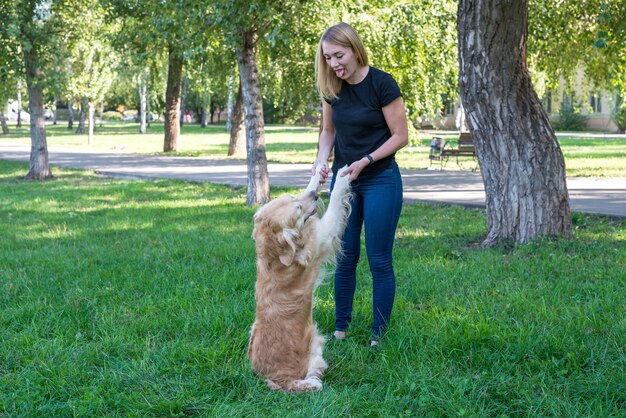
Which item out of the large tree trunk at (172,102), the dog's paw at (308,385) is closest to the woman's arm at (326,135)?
the dog's paw at (308,385)

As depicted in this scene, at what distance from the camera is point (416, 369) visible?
13.7ft

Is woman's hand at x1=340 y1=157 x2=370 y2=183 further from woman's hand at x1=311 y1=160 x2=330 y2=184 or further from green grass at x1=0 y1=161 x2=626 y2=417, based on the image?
green grass at x1=0 y1=161 x2=626 y2=417

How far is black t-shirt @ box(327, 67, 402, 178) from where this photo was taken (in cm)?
444

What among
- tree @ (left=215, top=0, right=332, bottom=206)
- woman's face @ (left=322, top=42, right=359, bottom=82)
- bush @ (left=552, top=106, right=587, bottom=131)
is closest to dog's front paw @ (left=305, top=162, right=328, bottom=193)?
woman's face @ (left=322, top=42, right=359, bottom=82)

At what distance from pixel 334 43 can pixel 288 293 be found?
1.66 meters

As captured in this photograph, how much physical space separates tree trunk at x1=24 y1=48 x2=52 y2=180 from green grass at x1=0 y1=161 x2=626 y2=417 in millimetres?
9448

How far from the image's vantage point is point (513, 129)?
25.2 ft

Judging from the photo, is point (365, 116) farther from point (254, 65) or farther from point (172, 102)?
point (172, 102)

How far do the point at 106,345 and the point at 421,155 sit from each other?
2147cm

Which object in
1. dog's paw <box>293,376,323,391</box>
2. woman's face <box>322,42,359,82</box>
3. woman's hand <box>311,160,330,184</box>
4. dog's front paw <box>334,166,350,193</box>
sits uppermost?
woman's face <box>322,42,359,82</box>

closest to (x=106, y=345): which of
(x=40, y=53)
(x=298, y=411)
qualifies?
(x=298, y=411)

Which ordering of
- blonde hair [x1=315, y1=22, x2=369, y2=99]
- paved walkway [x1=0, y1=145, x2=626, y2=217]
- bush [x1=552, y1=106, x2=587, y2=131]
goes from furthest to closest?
bush [x1=552, y1=106, x2=587, y2=131] < paved walkway [x1=0, y1=145, x2=626, y2=217] < blonde hair [x1=315, y1=22, x2=369, y2=99]

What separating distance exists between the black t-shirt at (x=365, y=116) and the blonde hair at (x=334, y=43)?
6 centimetres

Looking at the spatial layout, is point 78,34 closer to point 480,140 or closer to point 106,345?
point 480,140
